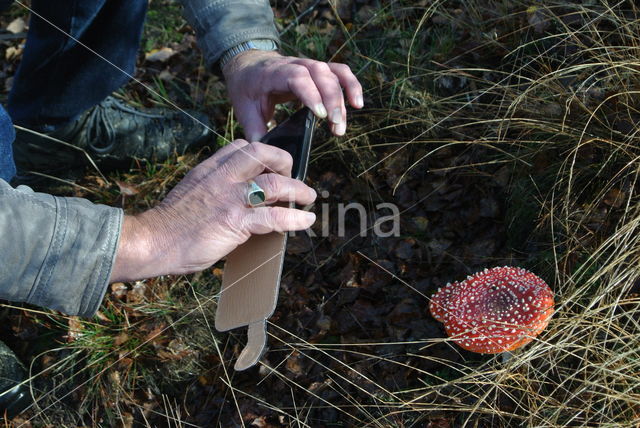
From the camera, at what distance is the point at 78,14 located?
8.77 ft

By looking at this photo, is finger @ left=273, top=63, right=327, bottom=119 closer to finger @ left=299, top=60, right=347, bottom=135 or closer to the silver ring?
finger @ left=299, top=60, right=347, bottom=135

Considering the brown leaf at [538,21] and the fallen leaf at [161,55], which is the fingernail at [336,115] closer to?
the brown leaf at [538,21]

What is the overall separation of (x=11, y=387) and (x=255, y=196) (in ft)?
5.20

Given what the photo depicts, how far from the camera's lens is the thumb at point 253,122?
2346 millimetres

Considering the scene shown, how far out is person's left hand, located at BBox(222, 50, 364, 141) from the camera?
83.5 inches

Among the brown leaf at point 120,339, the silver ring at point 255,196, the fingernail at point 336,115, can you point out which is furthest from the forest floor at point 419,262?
the silver ring at point 255,196

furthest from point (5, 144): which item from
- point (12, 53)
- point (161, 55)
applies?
point (12, 53)

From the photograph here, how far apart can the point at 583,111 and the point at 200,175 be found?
5.15 feet

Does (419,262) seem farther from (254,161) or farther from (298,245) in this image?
(254,161)

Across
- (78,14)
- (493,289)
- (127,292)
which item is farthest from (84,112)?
(493,289)

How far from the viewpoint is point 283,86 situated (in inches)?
87.0

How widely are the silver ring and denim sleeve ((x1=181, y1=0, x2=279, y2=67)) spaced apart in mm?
838

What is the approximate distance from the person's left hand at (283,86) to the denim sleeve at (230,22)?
73 millimetres

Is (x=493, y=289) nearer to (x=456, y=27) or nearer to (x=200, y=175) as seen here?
(x=200, y=175)
